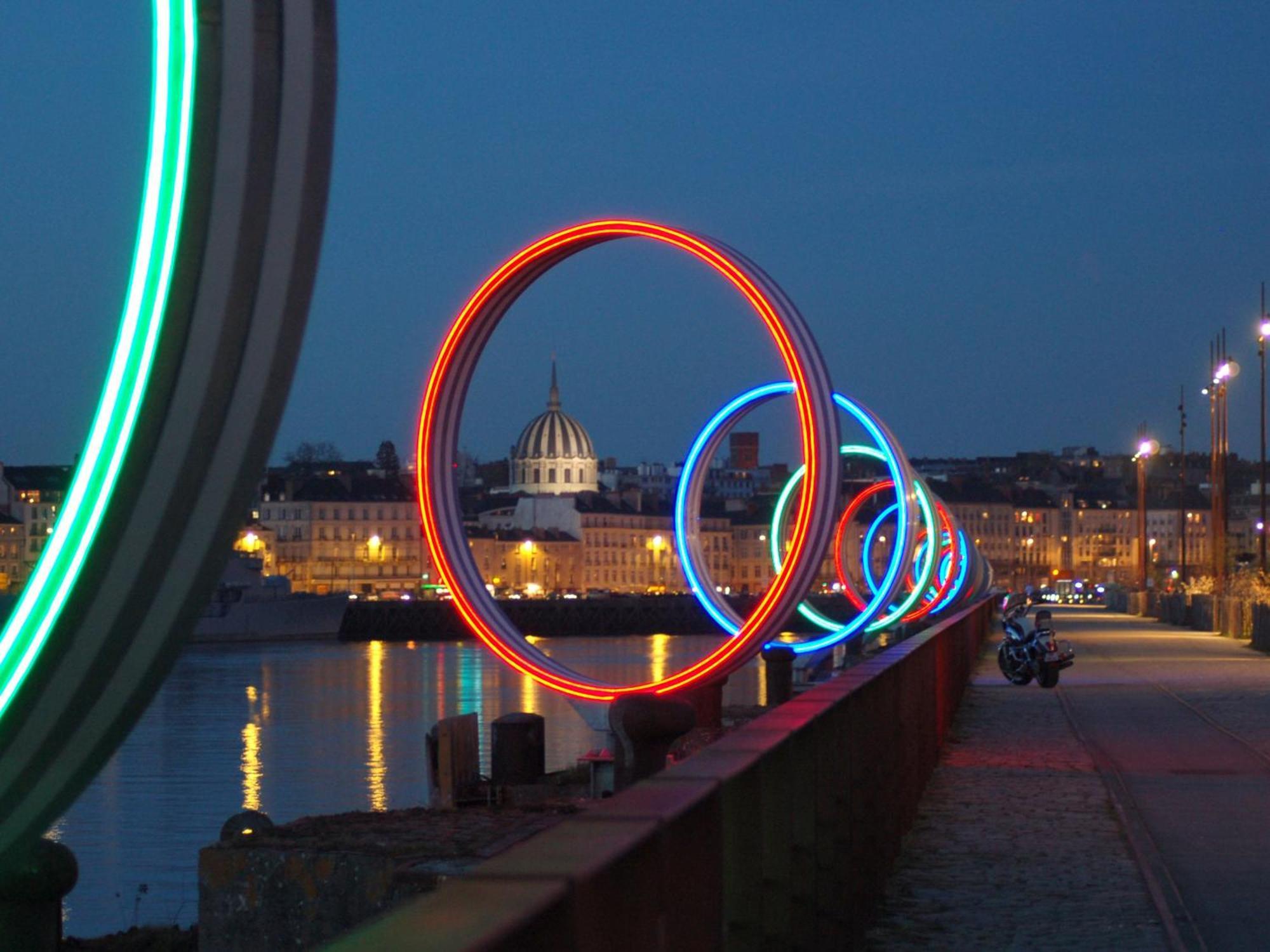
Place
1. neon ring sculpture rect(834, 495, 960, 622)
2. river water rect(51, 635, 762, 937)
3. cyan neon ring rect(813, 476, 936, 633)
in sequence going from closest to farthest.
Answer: river water rect(51, 635, 762, 937) < cyan neon ring rect(813, 476, 936, 633) < neon ring sculpture rect(834, 495, 960, 622)

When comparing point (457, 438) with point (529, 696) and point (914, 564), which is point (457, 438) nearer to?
point (529, 696)

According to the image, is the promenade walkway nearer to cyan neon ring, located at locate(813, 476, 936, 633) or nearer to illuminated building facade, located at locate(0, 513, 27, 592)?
cyan neon ring, located at locate(813, 476, 936, 633)

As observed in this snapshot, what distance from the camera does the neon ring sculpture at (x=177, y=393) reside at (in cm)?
458

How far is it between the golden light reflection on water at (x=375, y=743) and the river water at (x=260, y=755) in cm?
6

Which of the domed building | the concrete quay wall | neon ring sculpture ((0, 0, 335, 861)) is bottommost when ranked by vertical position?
the concrete quay wall

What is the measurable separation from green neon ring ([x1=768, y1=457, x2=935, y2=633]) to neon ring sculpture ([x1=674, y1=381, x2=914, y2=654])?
603 millimetres

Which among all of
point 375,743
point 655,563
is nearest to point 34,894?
point 375,743

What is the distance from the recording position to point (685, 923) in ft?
15.8

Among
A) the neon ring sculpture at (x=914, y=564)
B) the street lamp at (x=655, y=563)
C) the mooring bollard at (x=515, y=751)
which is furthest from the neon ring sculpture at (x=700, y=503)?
the street lamp at (x=655, y=563)

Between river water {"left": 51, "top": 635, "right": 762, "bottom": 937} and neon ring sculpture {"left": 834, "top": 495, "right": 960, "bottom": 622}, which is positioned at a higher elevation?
neon ring sculpture {"left": 834, "top": 495, "right": 960, "bottom": 622}

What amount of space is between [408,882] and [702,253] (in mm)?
10343

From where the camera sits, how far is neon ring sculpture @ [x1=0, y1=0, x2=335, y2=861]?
4.58 metres

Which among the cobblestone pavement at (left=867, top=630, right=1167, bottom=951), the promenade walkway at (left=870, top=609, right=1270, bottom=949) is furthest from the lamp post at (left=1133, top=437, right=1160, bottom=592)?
the cobblestone pavement at (left=867, top=630, right=1167, bottom=951)

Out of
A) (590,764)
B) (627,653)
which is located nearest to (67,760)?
(590,764)
